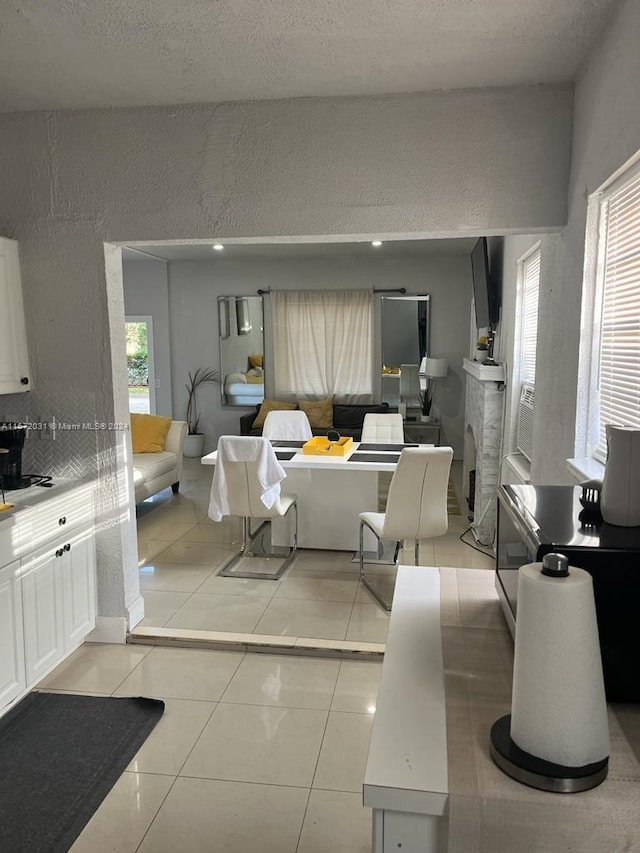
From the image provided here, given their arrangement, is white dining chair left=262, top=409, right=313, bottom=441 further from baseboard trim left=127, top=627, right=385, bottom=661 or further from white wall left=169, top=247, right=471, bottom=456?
white wall left=169, top=247, right=471, bottom=456

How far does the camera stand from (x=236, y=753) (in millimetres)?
2361

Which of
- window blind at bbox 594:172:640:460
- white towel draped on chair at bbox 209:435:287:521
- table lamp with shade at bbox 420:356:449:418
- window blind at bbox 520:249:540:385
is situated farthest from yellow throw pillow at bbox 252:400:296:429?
window blind at bbox 594:172:640:460

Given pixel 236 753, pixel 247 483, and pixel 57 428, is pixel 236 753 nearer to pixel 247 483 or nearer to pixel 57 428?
pixel 57 428

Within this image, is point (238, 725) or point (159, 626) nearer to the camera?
point (238, 725)

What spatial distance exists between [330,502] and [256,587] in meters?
0.92

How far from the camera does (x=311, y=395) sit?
26.9 ft

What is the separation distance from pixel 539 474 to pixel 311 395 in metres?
5.47

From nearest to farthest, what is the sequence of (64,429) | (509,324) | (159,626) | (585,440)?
(585,440)
(64,429)
(159,626)
(509,324)

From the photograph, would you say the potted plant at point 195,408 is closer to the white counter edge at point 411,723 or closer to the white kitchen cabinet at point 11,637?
the white kitchen cabinet at point 11,637

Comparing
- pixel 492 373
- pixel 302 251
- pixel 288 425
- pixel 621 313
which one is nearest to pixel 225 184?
pixel 621 313

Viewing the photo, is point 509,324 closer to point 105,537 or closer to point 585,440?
point 585,440

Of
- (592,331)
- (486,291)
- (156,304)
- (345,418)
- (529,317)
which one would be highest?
(156,304)

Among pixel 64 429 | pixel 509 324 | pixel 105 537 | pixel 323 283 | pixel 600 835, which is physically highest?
pixel 323 283

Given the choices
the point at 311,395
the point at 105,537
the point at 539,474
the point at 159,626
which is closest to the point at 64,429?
the point at 105,537
